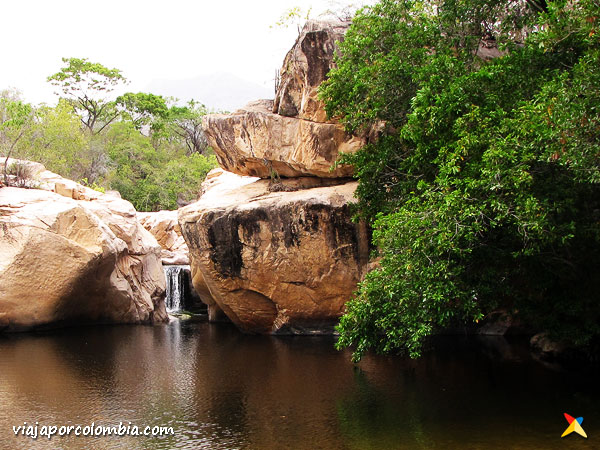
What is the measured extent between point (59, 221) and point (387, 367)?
13409 mm

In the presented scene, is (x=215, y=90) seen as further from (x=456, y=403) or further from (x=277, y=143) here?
(x=456, y=403)

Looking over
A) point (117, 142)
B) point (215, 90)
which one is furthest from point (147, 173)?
point (215, 90)

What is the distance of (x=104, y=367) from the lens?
15.4m

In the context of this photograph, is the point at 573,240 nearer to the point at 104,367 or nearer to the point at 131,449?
the point at 131,449

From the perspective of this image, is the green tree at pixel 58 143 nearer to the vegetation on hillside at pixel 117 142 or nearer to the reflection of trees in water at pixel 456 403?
the vegetation on hillside at pixel 117 142

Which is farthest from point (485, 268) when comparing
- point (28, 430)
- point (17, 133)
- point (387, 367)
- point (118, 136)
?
point (118, 136)

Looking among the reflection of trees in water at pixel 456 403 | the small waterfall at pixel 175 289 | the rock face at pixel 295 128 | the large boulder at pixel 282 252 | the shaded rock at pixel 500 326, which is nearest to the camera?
the reflection of trees in water at pixel 456 403

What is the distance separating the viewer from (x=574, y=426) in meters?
9.79

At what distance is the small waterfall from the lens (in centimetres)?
2939

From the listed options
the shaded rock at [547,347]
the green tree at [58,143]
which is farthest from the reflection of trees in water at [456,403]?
the green tree at [58,143]

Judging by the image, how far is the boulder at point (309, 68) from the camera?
19578 millimetres

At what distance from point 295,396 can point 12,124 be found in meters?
22.4

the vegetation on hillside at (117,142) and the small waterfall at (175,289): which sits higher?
the vegetation on hillside at (117,142)

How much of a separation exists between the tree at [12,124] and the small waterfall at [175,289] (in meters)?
9.08
